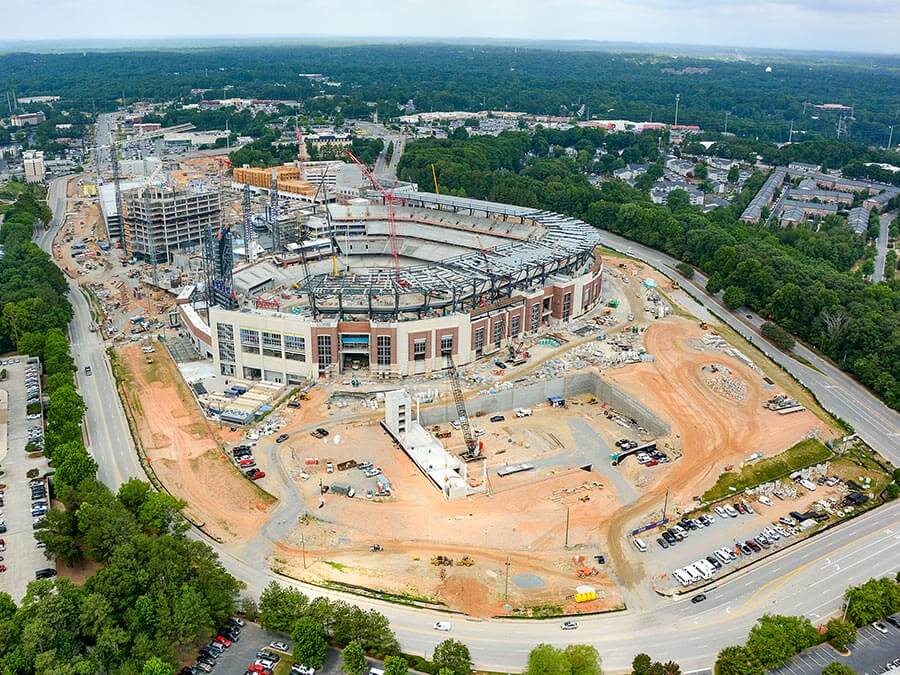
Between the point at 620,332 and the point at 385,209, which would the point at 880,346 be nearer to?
the point at 620,332

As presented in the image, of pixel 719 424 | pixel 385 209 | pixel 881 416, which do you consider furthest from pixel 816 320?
pixel 385 209

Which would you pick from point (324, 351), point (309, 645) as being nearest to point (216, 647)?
point (309, 645)

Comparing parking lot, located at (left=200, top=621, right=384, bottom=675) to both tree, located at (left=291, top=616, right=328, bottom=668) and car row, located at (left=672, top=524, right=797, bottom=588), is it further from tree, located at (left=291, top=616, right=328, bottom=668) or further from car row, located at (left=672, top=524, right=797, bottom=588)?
car row, located at (left=672, top=524, right=797, bottom=588)

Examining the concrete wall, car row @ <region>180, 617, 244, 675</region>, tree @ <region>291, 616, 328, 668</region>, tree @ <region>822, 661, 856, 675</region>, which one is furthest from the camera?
the concrete wall

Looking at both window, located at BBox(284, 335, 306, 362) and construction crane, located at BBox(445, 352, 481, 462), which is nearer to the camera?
construction crane, located at BBox(445, 352, 481, 462)

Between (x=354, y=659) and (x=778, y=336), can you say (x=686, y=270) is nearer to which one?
(x=778, y=336)

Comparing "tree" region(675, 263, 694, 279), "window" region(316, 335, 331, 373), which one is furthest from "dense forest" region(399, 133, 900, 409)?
→ "window" region(316, 335, 331, 373)
